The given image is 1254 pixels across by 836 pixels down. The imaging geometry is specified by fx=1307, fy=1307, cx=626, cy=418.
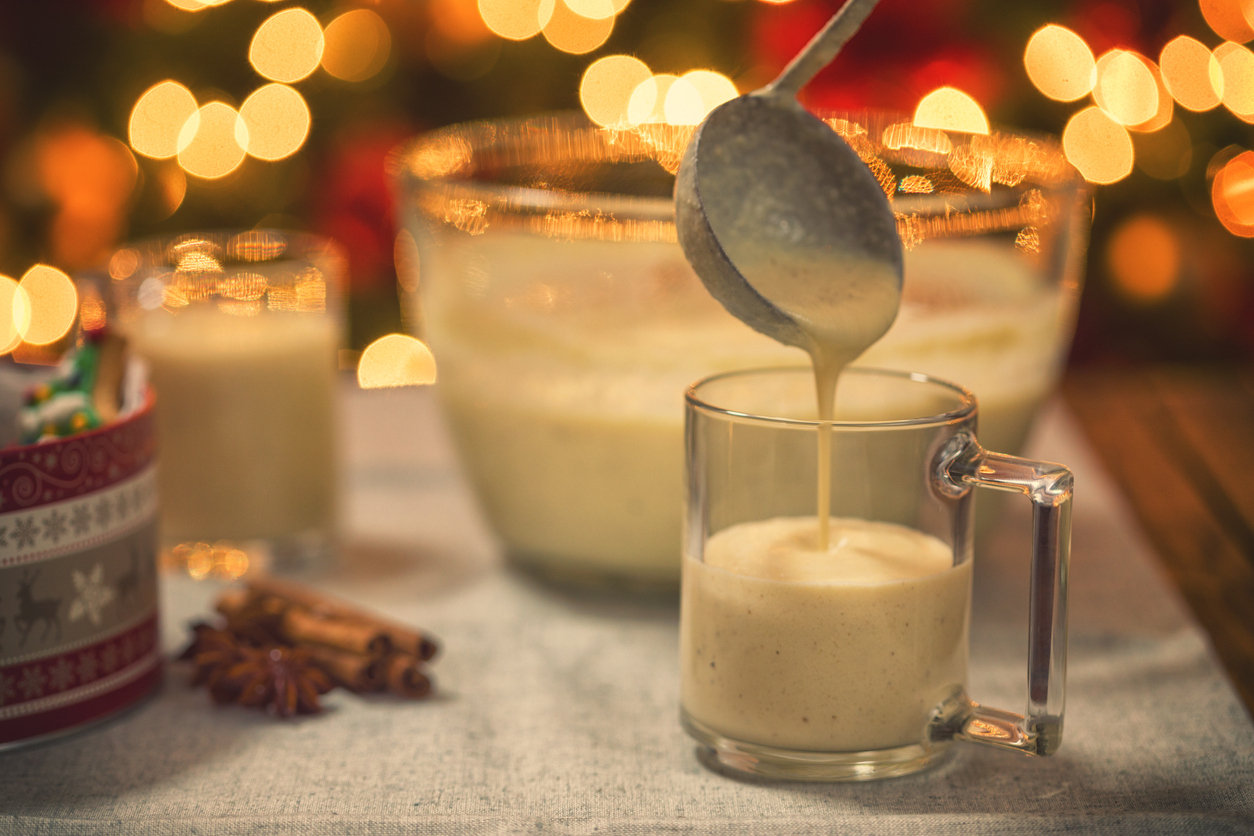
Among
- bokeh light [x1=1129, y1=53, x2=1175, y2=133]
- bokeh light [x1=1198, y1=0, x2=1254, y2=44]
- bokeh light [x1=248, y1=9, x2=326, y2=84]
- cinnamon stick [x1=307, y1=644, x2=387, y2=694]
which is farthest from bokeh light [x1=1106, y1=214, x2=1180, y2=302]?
cinnamon stick [x1=307, y1=644, x2=387, y2=694]

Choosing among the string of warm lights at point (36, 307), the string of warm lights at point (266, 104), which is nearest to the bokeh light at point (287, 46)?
the string of warm lights at point (266, 104)

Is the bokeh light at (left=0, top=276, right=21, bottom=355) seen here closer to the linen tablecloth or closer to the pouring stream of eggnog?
the linen tablecloth

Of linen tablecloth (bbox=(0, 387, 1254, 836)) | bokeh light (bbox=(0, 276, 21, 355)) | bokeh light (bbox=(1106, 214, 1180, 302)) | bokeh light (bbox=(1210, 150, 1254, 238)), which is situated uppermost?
bokeh light (bbox=(1210, 150, 1254, 238))

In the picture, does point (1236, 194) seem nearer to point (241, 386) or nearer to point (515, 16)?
point (515, 16)

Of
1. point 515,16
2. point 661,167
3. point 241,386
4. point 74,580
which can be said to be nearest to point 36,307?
point 515,16

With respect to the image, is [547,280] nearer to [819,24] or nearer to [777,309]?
[777,309]
